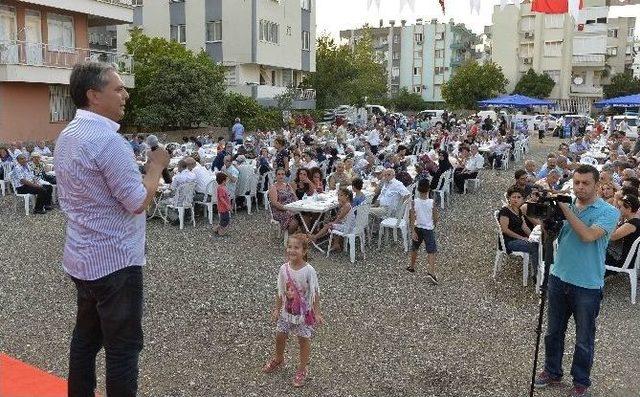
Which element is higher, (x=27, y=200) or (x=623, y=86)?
(x=623, y=86)

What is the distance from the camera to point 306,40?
3928cm

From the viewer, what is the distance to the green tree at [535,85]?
5656cm

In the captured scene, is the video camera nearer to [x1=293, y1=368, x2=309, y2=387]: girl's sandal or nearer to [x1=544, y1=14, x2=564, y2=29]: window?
[x1=293, y1=368, x2=309, y2=387]: girl's sandal

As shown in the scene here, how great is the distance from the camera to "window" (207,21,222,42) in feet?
112

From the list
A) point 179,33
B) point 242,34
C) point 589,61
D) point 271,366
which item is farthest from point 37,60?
point 589,61

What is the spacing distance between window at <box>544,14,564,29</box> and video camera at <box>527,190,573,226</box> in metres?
62.9

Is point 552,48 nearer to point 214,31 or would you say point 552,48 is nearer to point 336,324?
point 214,31

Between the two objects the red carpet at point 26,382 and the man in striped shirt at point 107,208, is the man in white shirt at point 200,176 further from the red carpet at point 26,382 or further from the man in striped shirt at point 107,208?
the man in striped shirt at point 107,208

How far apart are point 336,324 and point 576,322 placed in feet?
7.90

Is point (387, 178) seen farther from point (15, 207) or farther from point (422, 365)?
point (15, 207)

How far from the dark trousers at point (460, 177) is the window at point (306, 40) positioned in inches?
1049

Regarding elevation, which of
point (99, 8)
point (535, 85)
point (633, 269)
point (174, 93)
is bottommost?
point (633, 269)

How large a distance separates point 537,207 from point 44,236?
28.2ft

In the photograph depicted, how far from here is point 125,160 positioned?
2455 millimetres
